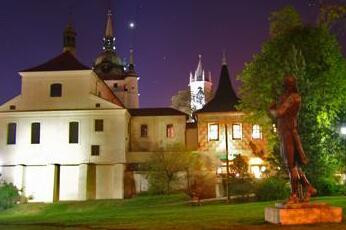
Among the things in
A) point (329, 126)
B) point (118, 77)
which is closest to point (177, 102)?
point (118, 77)

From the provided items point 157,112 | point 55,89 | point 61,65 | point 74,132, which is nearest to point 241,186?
point 74,132

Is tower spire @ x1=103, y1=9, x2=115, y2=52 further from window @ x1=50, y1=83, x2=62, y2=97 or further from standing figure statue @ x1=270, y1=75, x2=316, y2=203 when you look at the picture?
standing figure statue @ x1=270, y1=75, x2=316, y2=203

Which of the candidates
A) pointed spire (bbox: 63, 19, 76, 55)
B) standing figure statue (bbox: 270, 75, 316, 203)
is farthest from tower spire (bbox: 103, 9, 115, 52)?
standing figure statue (bbox: 270, 75, 316, 203)

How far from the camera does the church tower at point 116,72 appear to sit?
89250 mm

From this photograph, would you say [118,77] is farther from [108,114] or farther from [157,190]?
[157,190]

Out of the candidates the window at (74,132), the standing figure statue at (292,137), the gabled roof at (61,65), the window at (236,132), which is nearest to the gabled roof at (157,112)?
the window at (236,132)

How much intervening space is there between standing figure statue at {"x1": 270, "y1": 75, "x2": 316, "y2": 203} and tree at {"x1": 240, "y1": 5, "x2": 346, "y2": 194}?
20731mm

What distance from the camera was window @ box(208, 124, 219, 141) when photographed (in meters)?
53.0

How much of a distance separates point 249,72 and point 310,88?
22.0ft

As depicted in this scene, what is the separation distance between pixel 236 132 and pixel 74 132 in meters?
16.4

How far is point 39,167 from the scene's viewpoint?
50531mm

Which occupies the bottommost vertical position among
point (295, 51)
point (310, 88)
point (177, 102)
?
point (310, 88)

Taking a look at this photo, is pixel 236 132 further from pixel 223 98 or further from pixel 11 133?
pixel 11 133

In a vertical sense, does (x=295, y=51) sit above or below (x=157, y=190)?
above
